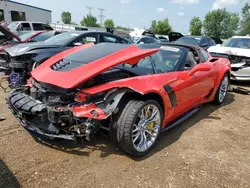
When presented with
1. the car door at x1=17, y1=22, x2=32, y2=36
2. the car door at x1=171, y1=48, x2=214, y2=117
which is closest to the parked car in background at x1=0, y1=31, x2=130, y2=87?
the car door at x1=171, y1=48, x2=214, y2=117

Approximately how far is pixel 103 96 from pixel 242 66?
5.78m

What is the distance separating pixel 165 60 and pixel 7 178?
8.96 feet

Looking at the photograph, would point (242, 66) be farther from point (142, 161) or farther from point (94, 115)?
point (94, 115)

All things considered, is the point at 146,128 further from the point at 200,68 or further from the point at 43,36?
the point at 43,36

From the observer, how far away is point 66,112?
2.60 metres

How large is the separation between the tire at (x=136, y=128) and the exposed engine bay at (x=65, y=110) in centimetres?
18

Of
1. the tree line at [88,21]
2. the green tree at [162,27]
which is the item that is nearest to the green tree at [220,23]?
the green tree at [162,27]

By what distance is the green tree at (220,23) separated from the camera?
219 feet

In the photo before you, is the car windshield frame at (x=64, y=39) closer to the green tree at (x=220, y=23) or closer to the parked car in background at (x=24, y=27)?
the parked car in background at (x=24, y=27)

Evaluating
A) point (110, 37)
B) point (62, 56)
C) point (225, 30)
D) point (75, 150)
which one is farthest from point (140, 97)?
point (225, 30)

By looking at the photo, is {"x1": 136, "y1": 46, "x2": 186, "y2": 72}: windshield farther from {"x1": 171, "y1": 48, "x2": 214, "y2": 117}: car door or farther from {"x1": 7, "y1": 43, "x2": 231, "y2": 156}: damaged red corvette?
{"x1": 171, "y1": 48, "x2": 214, "y2": 117}: car door

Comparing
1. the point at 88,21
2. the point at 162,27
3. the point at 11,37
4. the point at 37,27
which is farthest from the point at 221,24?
the point at 11,37

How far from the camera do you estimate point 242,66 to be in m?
7.01

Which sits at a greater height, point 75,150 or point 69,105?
point 69,105
